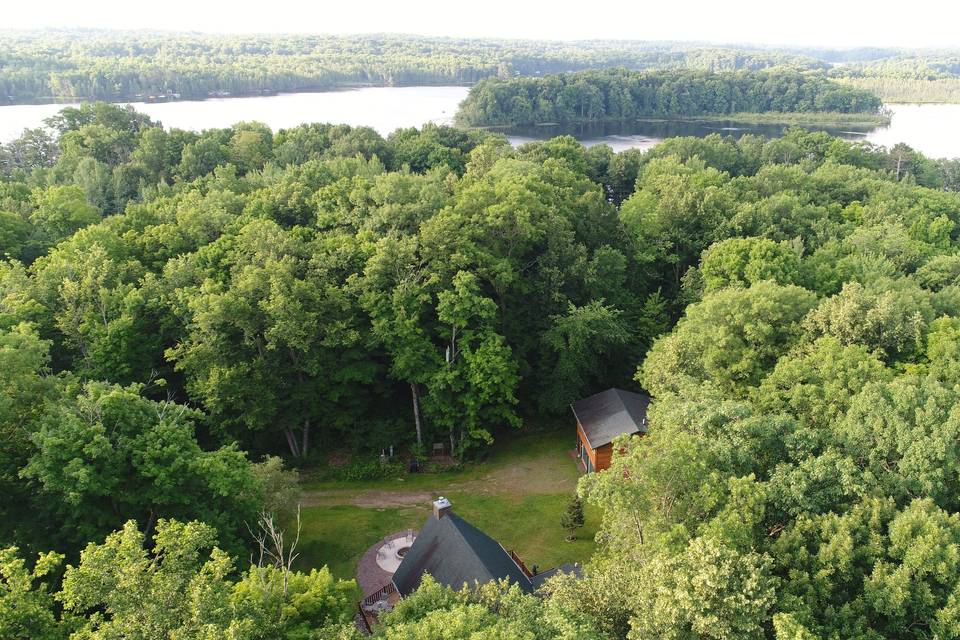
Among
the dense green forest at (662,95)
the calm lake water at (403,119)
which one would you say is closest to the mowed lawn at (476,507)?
the calm lake water at (403,119)

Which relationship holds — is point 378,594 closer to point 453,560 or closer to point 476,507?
point 453,560

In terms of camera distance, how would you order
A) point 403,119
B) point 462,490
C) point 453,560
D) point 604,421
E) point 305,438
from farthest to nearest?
1. point 403,119
2. point 305,438
3. point 604,421
4. point 462,490
5. point 453,560

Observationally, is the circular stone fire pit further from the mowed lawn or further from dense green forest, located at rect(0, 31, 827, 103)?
dense green forest, located at rect(0, 31, 827, 103)


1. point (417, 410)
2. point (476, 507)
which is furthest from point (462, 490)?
point (417, 410)

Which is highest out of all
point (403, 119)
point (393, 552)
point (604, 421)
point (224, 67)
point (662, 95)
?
point (224, 67)

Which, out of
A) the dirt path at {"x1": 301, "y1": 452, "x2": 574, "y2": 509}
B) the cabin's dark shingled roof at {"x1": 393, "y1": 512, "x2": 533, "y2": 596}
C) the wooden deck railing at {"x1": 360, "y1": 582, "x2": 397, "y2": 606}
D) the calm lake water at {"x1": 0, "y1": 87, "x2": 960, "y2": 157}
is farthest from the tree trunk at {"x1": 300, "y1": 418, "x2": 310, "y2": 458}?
the calm lake water at {"x1": 0, "y1": 87, "x2": 960, "y2": 157}

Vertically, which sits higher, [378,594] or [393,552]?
[378,594]

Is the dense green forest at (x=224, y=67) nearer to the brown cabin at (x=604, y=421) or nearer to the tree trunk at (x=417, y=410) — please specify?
→ the tree trunk at (x=417, y=410)
